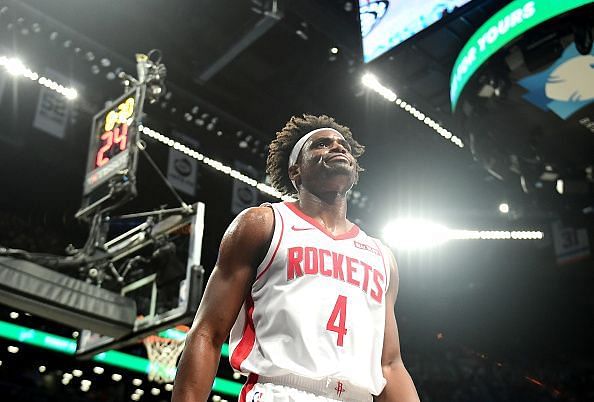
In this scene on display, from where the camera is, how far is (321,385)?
6.45 ft

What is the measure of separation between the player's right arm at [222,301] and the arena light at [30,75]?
8299 millimetres

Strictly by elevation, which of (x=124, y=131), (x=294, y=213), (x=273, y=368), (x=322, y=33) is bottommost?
(x=273, y=368)

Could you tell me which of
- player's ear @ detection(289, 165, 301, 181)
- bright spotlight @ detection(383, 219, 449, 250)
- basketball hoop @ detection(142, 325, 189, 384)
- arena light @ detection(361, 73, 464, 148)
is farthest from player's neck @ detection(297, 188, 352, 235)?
bright spotlight @ detection(383, 219, 449, 250)

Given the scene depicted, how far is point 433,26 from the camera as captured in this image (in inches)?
242

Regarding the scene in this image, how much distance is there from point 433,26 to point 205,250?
780 centimetres

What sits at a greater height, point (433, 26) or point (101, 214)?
point (433, 26)

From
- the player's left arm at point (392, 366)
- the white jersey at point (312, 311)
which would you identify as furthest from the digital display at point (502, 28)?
the white jersey at point (312, 311)

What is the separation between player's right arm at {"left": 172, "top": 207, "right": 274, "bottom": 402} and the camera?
1972 millimetres

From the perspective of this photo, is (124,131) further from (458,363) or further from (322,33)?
(458,363)

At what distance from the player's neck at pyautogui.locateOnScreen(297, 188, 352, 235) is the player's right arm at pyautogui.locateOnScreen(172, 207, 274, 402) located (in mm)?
166

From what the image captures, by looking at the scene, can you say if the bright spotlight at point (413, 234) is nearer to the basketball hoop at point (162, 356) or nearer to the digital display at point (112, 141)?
the basketball hoop at point (162, 356)

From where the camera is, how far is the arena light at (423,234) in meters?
13.1

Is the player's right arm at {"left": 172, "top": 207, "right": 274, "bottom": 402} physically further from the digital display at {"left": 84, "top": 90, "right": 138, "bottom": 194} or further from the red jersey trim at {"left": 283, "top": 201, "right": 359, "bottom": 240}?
the digital display at {"left": 84, "top": 90, "right": 138, "bottom": 194}

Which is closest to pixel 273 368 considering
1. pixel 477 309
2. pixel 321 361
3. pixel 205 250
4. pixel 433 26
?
pixel 321 361
